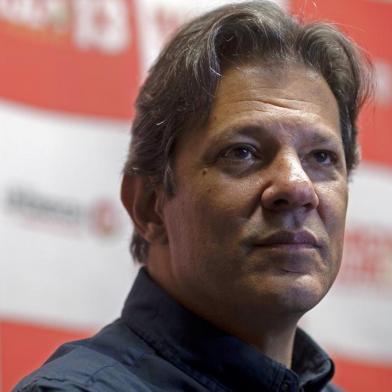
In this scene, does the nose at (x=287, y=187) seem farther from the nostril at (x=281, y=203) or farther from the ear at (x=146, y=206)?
the ear at (x=146, y=206)

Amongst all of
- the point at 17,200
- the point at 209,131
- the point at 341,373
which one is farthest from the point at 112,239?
the point at 209,131

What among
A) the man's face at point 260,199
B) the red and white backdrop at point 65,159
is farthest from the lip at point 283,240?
the red and white backdrop at point 65,159

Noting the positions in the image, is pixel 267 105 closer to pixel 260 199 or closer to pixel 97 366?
pixel 260 199

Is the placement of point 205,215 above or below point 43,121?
below

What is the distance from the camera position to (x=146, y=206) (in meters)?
1.62

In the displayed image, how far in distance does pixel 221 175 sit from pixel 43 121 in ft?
3.43

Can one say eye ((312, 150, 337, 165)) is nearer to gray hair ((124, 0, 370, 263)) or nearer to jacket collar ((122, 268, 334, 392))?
gray hair ((124, 0, 370, 263))

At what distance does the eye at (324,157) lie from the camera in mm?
1524

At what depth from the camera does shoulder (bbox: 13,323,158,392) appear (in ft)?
4.27

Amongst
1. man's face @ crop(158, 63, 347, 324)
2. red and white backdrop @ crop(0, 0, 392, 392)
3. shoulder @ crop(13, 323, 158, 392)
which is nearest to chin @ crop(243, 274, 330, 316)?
man's face @ crop(158, 63, 347, 324)

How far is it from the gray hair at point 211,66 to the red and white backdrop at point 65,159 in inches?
22.4

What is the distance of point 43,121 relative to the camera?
244 cm

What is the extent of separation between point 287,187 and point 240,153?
4.2 inches

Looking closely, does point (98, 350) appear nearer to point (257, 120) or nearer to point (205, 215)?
point (205, 215)
